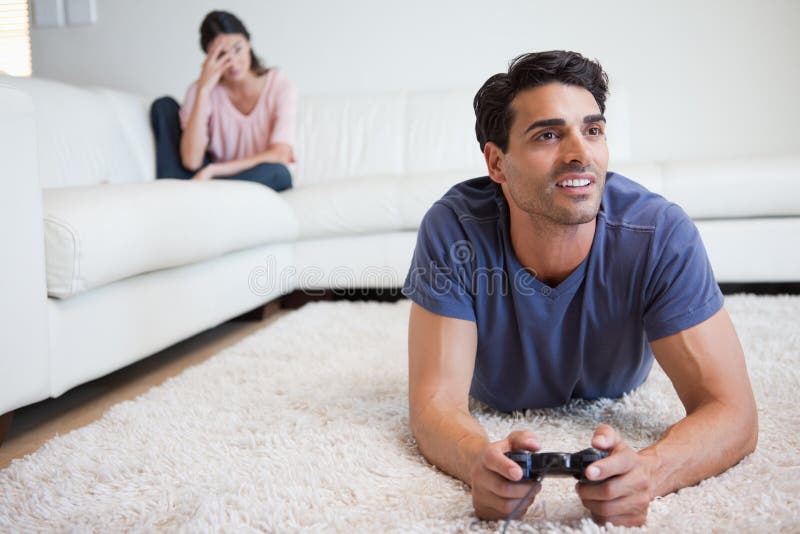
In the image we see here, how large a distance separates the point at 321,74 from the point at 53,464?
9.89 feet

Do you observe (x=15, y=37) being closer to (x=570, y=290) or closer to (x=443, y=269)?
(x=443, y=269)

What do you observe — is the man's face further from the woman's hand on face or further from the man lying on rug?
the woman's hand on face

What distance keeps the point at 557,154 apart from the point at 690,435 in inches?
17.2

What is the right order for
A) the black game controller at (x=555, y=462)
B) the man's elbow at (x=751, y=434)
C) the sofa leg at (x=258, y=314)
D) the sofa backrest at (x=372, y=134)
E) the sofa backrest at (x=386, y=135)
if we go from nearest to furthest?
the black game controller at (x=555, y=462) < the man's elbow at (x=751, y=434) < the sofa leg at (x=258, y=314) < the sofa backrest at (x=372, y=134) < the sofa backrest at (x=386, y=135)

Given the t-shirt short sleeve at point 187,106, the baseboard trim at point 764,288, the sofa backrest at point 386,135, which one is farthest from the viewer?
the sofa backrest at point 386,135

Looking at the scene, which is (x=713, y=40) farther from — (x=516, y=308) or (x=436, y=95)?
(x=516, y=308)

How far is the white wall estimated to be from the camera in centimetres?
336

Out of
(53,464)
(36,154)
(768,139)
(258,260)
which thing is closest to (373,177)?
(258,260)

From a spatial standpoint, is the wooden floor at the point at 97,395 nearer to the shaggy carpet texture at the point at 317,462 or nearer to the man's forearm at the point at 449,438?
the shaggy carpet texture at the point at 317,462

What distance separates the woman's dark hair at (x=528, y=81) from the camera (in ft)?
3.42

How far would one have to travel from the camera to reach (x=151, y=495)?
0.95 m

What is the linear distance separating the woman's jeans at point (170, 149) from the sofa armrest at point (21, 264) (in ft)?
4.97

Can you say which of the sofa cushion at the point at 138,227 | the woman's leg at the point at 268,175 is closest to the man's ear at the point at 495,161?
the sofa cushion at the point at 138,227

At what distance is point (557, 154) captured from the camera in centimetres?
100
